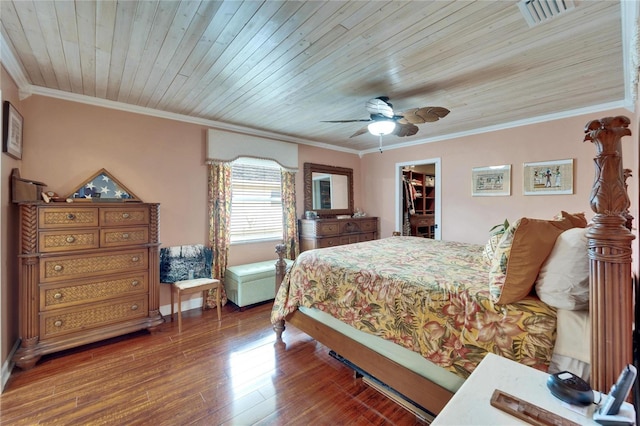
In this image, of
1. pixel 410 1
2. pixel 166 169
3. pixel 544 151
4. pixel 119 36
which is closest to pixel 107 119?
pixel 166 169

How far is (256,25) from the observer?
1.73 metres

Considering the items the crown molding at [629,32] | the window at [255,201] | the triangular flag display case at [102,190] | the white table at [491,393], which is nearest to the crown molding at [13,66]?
the triangular flag display case at [102,190]

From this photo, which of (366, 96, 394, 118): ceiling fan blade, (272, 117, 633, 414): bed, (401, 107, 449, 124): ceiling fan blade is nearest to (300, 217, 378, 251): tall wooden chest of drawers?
(272, 117, 633, 414): bed

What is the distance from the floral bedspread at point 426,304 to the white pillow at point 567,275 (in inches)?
3.1

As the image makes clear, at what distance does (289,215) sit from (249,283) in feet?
4.39

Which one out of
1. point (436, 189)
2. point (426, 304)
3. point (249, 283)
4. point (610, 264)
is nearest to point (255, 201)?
point (249, 283)

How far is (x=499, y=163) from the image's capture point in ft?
12.7

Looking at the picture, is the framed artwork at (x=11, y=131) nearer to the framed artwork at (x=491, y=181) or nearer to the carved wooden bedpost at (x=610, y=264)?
the carved wooden bedpost at (x=610, y=264)

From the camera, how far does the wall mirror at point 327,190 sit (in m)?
4.82

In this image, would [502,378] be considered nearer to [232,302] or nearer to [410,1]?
[410,1]

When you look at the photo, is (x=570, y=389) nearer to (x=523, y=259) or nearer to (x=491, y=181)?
(x=523, y=259)

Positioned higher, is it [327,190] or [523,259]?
[327,190]

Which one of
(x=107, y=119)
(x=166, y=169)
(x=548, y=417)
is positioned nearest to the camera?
(x=548, y=417)

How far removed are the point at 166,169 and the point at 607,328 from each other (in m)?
3.96
